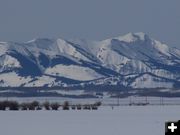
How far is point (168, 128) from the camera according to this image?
1284 cm

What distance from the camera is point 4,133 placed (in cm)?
3412

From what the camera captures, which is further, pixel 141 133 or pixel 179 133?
pixel 141 133

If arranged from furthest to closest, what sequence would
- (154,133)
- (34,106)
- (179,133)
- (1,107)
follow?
(34,106)
(1,107)
(154,133)
(179,133)

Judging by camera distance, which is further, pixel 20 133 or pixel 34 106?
pixel 34 106

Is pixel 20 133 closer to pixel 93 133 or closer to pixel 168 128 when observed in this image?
pixel 93 133

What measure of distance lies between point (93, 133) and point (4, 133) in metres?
4.18

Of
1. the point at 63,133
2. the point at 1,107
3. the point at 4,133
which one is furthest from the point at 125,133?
the point at 1,107

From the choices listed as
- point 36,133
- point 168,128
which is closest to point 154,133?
point 36,133

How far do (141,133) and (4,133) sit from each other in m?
6.41

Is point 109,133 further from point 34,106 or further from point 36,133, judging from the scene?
point 34,106

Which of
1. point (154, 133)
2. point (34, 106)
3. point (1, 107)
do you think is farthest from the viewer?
point (34, 106)

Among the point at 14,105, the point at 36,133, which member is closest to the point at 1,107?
the point at 14,105

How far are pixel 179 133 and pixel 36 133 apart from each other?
22817mm

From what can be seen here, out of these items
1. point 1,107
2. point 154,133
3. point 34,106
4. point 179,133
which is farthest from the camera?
point 34,106
